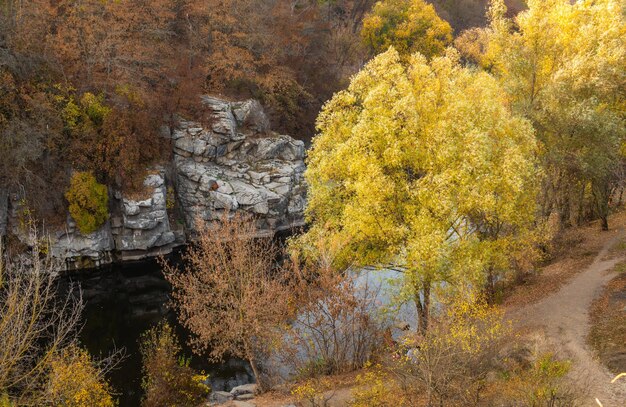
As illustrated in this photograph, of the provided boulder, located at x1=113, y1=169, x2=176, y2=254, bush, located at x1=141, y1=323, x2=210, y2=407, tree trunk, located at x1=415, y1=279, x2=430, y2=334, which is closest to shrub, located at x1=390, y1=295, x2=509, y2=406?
tree trunk, located at x1=415, y1=279, x2=430, y2=334

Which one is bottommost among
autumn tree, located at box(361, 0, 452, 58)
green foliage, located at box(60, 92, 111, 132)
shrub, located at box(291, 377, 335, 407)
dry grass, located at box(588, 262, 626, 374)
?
shrub, located at box(291, 377, 335, 407)

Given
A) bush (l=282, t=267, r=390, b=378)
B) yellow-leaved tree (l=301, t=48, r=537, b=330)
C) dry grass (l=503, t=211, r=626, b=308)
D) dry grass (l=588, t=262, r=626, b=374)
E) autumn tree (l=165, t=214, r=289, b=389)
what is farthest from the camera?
dry grass (l=503, t=211, r=626, b=308)

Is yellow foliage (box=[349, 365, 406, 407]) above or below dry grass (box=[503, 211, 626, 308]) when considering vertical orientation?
below

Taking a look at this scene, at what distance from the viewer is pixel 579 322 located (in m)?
19.9

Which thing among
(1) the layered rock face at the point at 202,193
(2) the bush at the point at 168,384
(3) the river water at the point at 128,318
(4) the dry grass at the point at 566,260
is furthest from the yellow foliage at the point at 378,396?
(1) the layered rock face at the point at 202,193

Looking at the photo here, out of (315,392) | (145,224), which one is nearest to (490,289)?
(315,392)

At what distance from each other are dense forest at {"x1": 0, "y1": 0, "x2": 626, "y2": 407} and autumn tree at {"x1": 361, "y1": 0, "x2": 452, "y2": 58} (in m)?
15.3

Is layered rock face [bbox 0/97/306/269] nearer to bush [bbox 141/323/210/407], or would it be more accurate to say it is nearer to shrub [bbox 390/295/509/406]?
bush [bbox 141/323/210/407]

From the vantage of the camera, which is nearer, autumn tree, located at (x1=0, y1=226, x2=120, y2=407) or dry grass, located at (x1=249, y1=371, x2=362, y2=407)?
autumn tree, located at (x1=0, y1=226, x2=120, y2=407)

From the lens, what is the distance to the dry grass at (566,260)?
80.0 ft

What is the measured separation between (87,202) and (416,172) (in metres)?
25.5

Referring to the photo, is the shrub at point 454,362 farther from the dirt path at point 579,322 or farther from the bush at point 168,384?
the bush at point 168,384

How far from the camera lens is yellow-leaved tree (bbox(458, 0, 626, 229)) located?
2508cm

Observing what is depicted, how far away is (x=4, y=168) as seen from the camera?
32.1 meters
